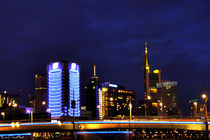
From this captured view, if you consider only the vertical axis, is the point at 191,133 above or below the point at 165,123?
below

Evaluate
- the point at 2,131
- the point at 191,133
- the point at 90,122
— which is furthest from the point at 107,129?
the point at 191,133

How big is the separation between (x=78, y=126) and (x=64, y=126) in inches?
214

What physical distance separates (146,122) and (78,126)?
22.2m

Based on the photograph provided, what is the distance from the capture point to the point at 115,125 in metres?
89.8

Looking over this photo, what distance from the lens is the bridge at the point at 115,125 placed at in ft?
255

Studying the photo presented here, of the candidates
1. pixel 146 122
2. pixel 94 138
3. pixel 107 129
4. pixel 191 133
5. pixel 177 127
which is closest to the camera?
pixel 94 138

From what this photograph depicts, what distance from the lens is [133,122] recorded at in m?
Answer: 88.2

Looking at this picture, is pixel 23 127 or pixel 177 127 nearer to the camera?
pixel 177 127

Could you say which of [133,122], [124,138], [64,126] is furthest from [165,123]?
[64,126]

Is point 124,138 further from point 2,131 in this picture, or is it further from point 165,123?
point 2,131

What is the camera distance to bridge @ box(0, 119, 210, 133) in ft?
255

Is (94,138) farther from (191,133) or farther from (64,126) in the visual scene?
(191,133)

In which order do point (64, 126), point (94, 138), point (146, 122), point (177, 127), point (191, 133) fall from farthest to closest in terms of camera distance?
1. point (191, 133)
2. point (64, 126)
3. point (146, 122)
4. point (177, 127)
5. point (94, 138)

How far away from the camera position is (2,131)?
96438 mm
